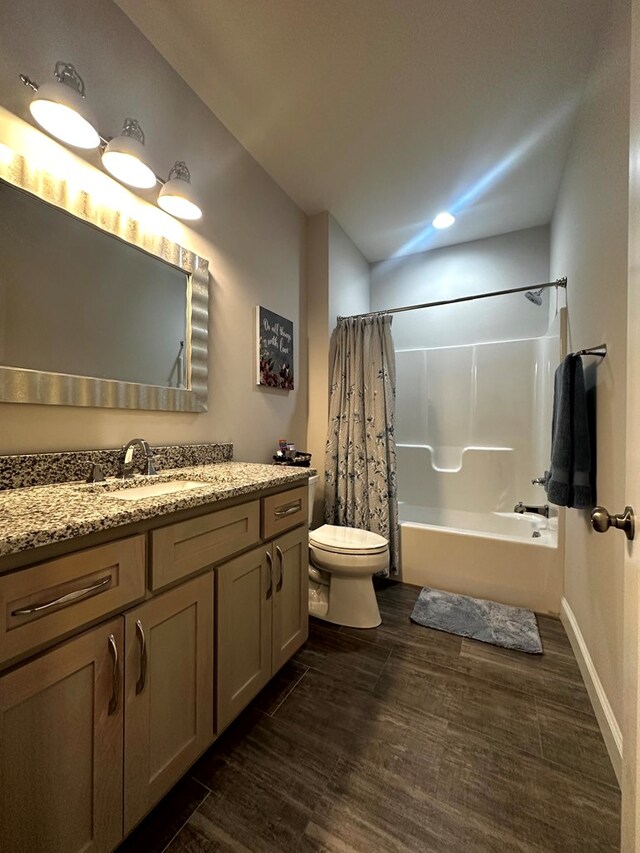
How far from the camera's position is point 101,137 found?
1188mm

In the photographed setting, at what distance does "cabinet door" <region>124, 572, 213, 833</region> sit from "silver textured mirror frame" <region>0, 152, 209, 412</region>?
2.39ft

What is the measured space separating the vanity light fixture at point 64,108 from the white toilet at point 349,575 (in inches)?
74.9

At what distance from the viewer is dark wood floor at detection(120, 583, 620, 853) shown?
0.89m

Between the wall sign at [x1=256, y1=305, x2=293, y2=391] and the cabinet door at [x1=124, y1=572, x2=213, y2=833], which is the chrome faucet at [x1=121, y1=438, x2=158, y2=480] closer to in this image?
the cabinet door at [x1=124, y1=572, x2=213, y2=833]

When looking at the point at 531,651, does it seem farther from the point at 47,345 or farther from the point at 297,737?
the point at 47,345

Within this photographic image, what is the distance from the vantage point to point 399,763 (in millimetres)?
1082

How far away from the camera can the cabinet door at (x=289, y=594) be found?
4.39ft

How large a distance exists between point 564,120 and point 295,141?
1.41 metres

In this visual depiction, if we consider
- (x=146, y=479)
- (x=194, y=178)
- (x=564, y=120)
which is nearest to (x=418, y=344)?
(x=564, y=120)

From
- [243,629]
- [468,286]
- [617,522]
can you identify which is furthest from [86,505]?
[468,286]

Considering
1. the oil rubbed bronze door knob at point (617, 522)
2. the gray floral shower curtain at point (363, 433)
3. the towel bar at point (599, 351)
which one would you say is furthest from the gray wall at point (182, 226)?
the towel bar at point (599, 351)

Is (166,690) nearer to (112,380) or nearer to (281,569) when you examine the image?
(281,569)

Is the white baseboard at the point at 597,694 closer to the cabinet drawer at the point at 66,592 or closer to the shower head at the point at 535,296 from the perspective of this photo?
the cabinet drawer at the point at 66,592

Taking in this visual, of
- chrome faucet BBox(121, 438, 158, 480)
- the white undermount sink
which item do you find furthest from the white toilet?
chrome faucet BBox(121, 438, 158, 480)
